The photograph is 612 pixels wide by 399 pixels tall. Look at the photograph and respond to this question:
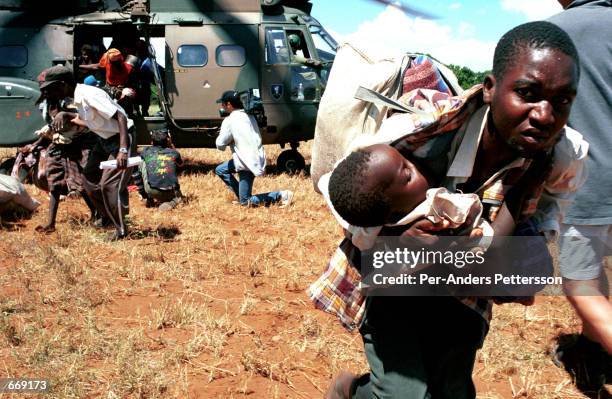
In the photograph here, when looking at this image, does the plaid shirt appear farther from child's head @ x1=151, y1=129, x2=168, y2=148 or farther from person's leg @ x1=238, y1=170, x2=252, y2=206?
child's head @ x1=151, y1=129, x2=168, y2=148

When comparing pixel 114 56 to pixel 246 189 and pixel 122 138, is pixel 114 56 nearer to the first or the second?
pixel 246 189

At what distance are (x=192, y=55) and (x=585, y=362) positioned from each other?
8.73 metres

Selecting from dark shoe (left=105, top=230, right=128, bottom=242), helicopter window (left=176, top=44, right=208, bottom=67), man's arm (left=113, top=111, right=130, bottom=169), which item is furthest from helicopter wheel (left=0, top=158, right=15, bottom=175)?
man's arm (left=113, top=111, right=130, bottom=169)

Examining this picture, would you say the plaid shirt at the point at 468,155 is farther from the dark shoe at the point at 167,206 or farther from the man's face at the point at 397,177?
the dark shoe at the point at 167,206

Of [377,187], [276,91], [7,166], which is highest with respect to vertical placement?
[377,187]

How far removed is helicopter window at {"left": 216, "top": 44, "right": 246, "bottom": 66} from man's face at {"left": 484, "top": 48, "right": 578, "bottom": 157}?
9.28 metres

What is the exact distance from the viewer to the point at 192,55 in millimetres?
10539

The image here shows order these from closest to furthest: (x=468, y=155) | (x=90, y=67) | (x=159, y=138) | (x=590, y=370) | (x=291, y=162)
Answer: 1. (x=468, y=155)
2. (x=590, y=370)
3. (x=159, y=138)
4. (x=90, y=67)
5. (x=291, y=162)

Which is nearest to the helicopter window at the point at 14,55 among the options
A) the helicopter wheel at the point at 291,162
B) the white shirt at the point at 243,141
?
the helicopter wheel at the point at 291,162

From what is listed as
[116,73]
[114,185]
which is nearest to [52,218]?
[114,185]

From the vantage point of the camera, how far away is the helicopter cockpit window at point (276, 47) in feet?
34.2

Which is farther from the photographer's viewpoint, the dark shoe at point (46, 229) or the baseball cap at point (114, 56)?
the baseball cap at point (114, 56)

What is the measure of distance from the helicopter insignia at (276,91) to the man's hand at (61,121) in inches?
193

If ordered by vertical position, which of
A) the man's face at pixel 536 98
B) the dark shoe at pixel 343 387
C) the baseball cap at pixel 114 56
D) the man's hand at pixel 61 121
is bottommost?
the baseball cap at pixel 114 56
